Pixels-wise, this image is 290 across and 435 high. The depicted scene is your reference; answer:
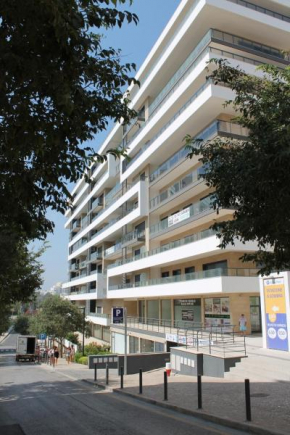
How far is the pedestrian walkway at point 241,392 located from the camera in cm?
867

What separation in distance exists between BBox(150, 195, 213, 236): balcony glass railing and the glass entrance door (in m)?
6.95

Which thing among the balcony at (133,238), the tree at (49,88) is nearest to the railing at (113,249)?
the balcony at (133,238)

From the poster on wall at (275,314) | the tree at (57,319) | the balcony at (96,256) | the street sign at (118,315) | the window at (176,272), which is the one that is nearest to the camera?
the poster on wall at (275,314)

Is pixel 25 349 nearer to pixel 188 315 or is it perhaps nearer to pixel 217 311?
pixel 188 315

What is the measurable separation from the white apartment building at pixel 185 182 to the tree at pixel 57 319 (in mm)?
5231

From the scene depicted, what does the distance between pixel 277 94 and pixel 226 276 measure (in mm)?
17993

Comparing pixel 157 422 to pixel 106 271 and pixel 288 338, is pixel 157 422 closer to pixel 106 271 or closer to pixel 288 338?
pixel 288 338

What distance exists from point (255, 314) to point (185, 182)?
428 inches

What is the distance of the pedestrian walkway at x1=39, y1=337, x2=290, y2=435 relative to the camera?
867cm

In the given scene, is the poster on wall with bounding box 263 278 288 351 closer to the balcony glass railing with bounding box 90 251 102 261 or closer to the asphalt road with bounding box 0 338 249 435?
the asphalt road with bounding box 0 338 249 435

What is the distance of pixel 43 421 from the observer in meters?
9.69

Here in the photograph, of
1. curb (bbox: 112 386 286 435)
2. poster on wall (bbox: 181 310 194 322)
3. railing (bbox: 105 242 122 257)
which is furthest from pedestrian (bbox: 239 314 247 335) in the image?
railing (bbox: 105 242 122 257)

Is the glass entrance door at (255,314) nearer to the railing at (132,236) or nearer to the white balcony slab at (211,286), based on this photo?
the white balcony slab at (211,286)

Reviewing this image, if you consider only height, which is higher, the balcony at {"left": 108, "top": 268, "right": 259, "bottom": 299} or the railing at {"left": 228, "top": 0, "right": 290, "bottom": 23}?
the railing at {"left": 228, "top": 0, "right": 290, "bottom": 23}
